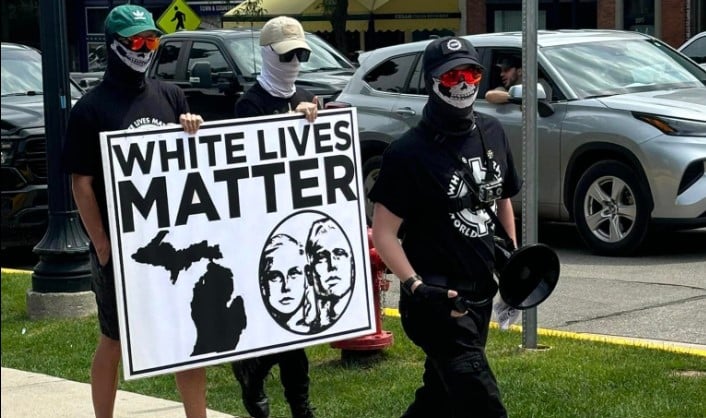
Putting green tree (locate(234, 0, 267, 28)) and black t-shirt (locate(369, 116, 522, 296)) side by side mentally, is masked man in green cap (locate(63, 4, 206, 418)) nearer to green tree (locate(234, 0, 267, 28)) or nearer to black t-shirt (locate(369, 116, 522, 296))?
black t-shirt (locate(369, 116, 522, 296))

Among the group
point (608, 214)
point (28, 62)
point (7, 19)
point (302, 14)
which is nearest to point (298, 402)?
point (608, 214)

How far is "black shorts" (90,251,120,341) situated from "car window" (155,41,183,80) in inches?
423

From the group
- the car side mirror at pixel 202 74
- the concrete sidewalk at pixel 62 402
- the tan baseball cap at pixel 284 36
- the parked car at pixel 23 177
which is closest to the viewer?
the tan baseball cap at pixel 284 36

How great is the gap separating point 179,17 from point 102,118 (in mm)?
14592

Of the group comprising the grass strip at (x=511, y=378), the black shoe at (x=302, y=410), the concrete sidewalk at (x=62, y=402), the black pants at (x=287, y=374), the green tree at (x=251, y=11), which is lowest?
the concrete sidewalk at (x=62, y=402)

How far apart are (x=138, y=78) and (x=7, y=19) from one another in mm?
30795

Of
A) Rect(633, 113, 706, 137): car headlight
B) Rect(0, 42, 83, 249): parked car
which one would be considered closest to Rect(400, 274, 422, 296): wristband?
Rect(633, 113, 706, 137): car headlight

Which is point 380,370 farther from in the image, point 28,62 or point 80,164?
point 28,62

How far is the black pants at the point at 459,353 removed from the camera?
14.9 feet

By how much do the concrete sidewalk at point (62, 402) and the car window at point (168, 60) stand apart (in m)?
9.12

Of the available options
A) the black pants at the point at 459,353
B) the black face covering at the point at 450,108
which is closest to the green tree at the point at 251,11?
the black face covering at the point at 450,108

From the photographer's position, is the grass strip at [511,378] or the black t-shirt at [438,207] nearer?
the black t-shirt at [438,207]

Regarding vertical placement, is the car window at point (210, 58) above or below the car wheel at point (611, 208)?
above

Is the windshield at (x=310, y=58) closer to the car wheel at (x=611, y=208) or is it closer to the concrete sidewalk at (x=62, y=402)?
the car wheel at (x=611, y=208)
